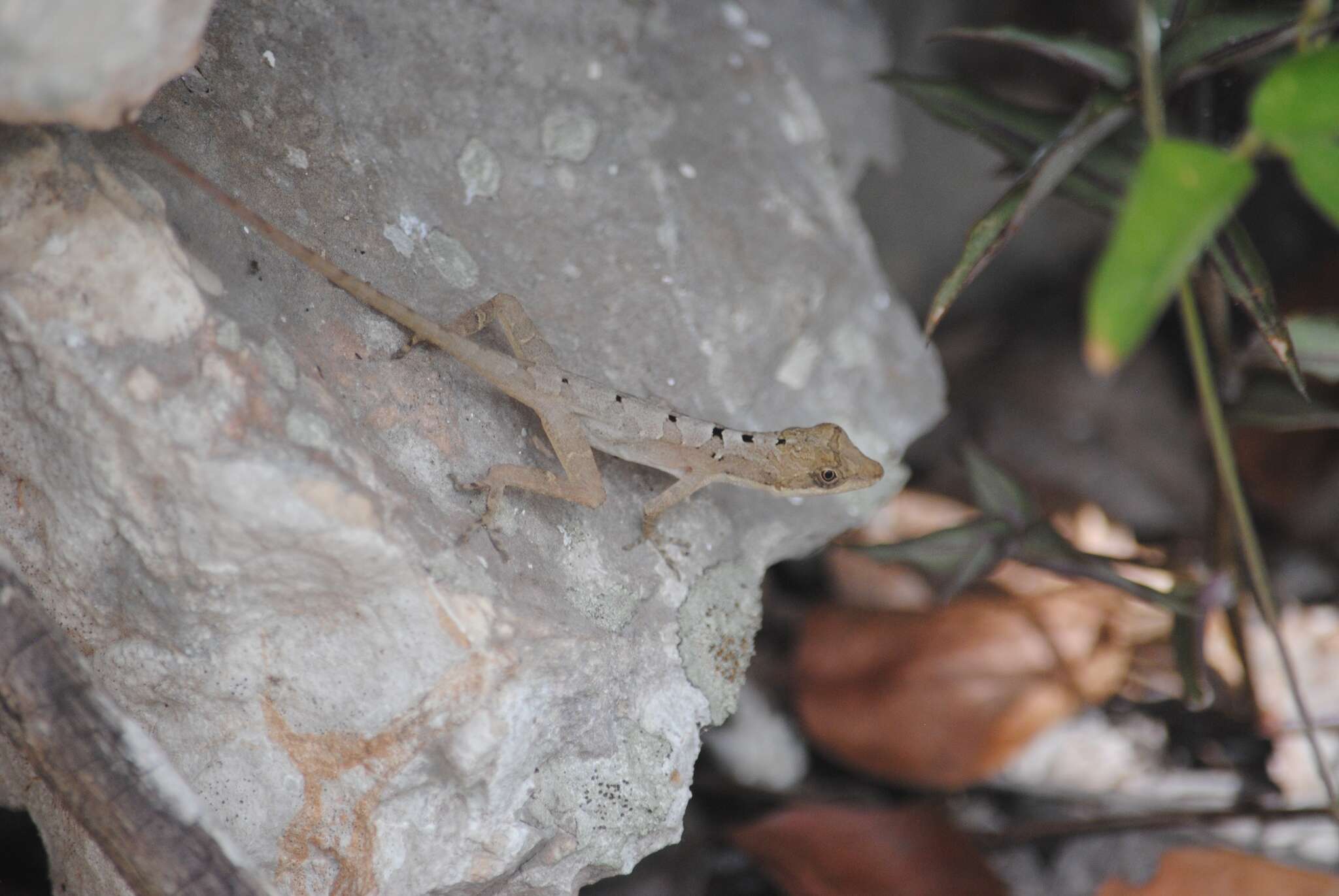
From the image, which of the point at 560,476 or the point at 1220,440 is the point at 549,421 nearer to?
the point at 560,476

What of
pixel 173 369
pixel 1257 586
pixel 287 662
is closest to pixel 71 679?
pixel 287 662

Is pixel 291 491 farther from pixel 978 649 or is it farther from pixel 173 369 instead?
pixel 978 649

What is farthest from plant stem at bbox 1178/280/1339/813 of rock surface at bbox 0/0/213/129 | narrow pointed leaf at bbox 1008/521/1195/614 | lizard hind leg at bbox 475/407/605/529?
rock surface at bbox 0/0/213/129

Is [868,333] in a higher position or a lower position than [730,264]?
lower

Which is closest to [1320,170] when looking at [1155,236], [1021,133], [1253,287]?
[1155,236]

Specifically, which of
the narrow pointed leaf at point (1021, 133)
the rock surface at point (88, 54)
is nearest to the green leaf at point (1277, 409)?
the narrow pointed leaf at point (1021, 133)

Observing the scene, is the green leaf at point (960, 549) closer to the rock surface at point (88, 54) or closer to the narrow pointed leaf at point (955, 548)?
the narrow pointed leaf at point (955, 548)
